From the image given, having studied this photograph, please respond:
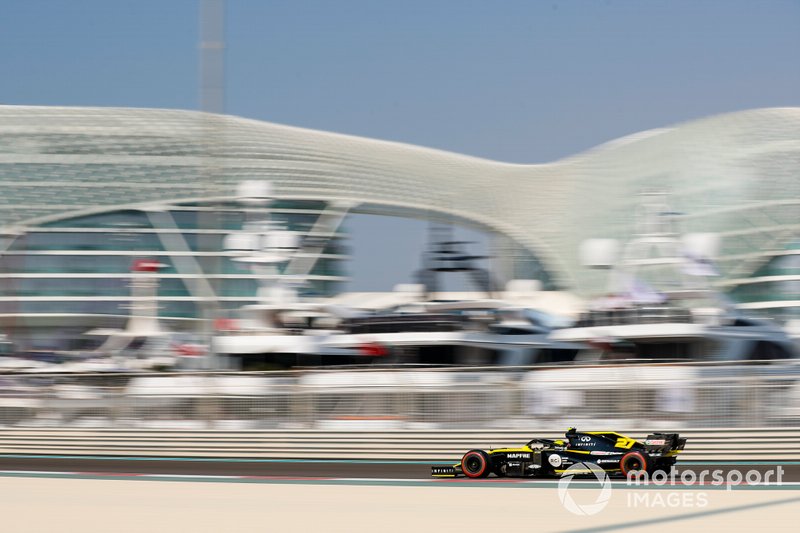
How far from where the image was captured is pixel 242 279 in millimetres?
62250

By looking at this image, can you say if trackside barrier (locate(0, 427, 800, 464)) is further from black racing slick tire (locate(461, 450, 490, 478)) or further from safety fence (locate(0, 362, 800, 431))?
black racing slick tire (locate(461, 450, 490, 478))

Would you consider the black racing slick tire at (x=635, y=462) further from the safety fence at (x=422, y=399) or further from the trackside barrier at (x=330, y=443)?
the safety fence at (x=422, y=399)

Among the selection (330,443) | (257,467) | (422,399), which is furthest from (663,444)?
(257,467)

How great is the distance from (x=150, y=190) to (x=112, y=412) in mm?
53513

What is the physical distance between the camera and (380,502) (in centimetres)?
959

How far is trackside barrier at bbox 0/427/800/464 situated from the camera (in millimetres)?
12656

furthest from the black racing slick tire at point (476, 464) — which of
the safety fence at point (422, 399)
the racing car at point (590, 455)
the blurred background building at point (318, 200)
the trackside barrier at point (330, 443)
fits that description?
→ the blurred background building at point (318, 200)

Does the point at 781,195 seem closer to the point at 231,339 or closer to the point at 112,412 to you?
the point at 231,339

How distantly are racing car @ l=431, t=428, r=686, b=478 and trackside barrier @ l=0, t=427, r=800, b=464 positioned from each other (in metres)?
2.19

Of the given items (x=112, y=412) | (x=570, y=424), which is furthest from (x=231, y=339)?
(x=570, y=424)

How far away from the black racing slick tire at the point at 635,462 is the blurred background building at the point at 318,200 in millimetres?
45101

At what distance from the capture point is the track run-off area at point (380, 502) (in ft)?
27.1

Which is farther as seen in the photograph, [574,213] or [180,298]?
[574,213]

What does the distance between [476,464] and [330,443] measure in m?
3.31
